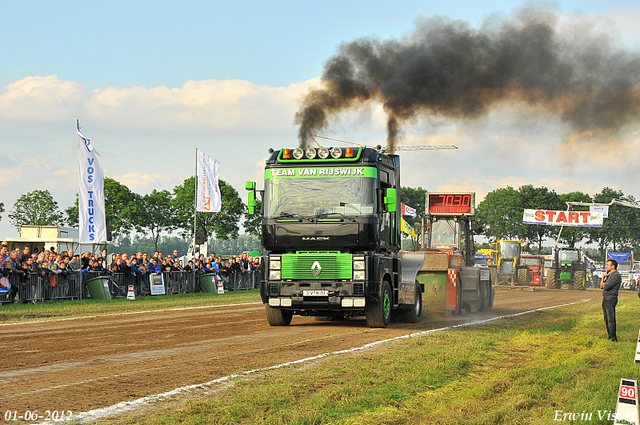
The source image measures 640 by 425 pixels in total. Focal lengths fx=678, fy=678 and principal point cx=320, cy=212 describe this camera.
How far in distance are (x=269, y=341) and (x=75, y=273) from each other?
12945 millimetres

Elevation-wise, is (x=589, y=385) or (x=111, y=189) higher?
(x=111, y=189)

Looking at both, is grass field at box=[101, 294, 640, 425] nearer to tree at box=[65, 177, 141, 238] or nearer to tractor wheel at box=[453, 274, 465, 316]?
tractor wheel at box=[453, 274, 465, 316]


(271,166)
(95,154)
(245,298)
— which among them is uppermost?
(95,154)

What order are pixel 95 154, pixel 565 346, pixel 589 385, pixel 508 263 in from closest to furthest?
pixel 589 385 < pixel 565 346 < pixel 95 154 < pixel 508 263

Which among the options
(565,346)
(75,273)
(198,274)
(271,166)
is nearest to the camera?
(565,346)

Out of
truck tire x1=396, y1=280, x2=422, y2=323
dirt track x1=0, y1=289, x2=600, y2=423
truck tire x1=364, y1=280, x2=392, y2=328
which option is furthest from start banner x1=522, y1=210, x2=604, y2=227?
truck tire x1=364, y1=280, x2=392, y2=328

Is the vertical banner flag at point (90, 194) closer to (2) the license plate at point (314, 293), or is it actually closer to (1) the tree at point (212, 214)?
(2) the license plate at point (314, 293)

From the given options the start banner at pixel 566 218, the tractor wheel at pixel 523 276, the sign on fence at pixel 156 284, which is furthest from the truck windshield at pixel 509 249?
the sign on fence at pixel 156 284

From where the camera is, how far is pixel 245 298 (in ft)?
90.5

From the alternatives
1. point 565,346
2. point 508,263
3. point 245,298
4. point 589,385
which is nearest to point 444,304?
point 565,346

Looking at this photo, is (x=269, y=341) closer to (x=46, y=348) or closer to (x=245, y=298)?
(x=46, y=348)

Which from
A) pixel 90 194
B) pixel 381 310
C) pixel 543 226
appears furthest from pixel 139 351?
pixel 543 226

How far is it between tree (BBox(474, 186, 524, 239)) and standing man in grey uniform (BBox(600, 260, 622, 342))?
279 feet

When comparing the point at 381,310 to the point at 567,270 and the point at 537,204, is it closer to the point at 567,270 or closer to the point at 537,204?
the point at 567,270
